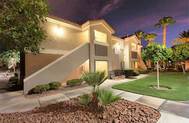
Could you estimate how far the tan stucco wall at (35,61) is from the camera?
13.9m

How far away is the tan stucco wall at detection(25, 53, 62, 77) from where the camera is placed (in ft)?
45.6

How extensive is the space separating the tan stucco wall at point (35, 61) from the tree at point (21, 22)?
7605 mm

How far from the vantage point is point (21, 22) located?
20.5ft

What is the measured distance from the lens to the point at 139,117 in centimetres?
603

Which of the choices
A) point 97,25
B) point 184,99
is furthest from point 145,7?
point 184,99

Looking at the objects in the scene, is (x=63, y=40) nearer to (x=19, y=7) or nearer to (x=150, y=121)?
(x=19, y=7)

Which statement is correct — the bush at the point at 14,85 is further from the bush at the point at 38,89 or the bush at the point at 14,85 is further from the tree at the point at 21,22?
the tree at the point at 21,22

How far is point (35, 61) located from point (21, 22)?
875cm

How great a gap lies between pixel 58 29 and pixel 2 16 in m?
11.2

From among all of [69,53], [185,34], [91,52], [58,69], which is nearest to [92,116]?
[58,69]

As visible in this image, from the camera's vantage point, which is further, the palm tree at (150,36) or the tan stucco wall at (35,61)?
the palm tree at (150,36)

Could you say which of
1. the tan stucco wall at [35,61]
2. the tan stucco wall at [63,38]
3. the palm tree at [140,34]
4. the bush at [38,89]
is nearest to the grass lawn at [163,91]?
the bush at [38,89]

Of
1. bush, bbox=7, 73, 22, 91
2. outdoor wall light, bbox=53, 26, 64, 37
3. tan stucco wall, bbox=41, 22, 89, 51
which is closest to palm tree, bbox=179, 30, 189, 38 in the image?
tan stucco wall, bbox=41, 22, 89, 51

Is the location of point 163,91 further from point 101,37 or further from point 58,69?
point 101,37
